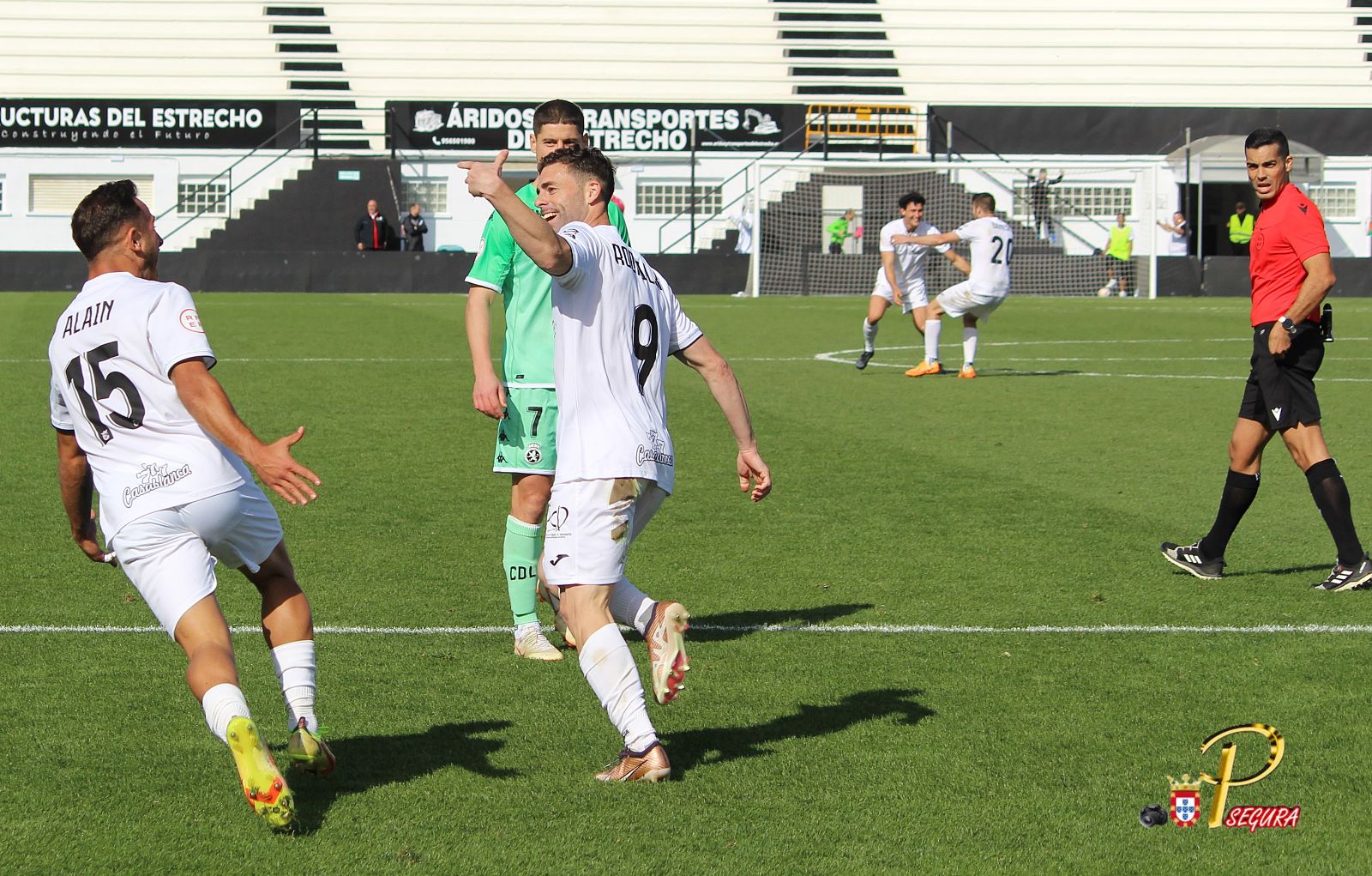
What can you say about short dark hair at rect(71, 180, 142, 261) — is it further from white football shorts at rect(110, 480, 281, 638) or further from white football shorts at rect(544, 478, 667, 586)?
white football shorts at rect(544, 478, 667, 586)

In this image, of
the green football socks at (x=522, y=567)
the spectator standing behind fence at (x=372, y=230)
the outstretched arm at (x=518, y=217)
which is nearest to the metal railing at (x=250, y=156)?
the spectator standing behind fence at (x=372, y=230)

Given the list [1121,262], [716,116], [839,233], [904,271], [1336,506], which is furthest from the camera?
[716,116]

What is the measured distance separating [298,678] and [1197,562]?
4403 mm

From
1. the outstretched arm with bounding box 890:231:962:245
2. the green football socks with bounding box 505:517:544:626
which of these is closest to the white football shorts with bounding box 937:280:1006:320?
the outstretched arm with bounding box 890:231:962:245

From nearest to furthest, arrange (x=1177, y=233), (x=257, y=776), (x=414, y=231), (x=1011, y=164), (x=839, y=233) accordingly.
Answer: (x=257, y=776) → (x=414, y=231) → (x=1177, y=233) → (x=839, y=233) → (x=1011, y=164)

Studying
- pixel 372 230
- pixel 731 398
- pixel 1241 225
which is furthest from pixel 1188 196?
pixel 731 398

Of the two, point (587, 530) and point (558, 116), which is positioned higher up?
point (558, 116)

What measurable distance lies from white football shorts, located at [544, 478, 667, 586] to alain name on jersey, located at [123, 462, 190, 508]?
3.07 feet

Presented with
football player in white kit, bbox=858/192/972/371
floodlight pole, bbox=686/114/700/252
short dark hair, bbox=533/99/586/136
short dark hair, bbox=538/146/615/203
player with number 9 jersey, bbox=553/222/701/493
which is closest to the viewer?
player with number 9 jersey, bbox=553/222/701/493

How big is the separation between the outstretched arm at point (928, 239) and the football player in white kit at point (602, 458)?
12.4 metres

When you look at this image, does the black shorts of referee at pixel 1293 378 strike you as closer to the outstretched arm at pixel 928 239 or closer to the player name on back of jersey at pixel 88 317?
the player name on back of jersey at pixel 88 317

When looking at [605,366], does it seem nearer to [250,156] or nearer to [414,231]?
[414,231]

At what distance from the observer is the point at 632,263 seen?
4574 mm

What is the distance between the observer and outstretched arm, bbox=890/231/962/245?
16812 millimetres
